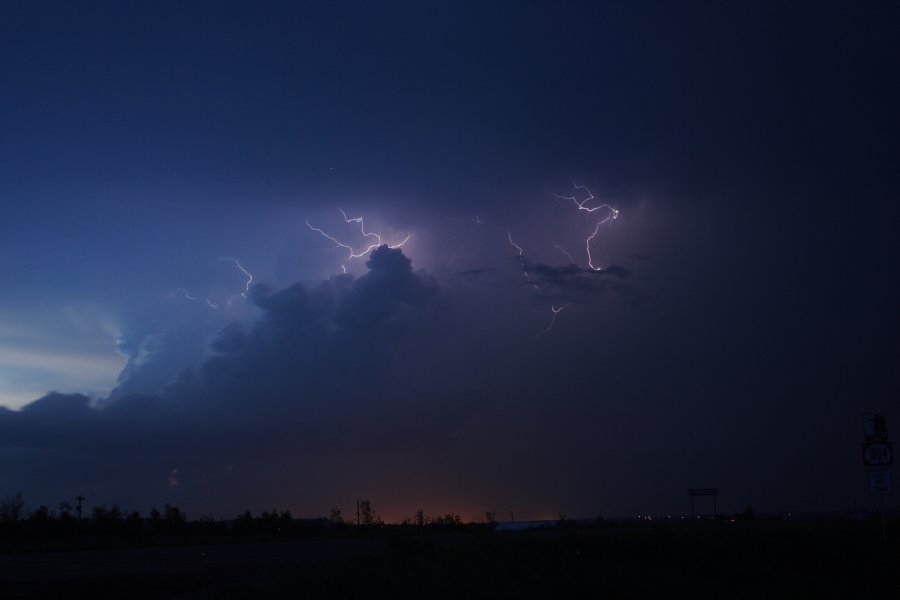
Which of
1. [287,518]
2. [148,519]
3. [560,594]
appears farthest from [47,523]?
[560,594]

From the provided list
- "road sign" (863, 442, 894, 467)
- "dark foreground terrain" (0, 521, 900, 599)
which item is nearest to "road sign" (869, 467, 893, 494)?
"road sign" (863, 442, 894, 467)

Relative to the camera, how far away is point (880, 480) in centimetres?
2527

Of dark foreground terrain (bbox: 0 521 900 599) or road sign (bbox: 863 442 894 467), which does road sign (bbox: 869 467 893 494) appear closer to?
road sign (bbox: 863 442 894 467)

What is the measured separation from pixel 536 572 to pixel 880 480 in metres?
11.8

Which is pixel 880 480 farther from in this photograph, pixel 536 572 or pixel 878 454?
pixel 536 572

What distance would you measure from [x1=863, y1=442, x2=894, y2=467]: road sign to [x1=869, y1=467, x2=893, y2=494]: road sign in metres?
0.21

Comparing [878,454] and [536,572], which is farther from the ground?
[878,454]

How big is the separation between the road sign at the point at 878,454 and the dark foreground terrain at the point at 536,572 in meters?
2.79

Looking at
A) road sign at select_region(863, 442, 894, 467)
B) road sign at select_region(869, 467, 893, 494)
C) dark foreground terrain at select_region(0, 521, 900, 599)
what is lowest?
dark foreground terrain at select_region(0, 521, 900, 599)

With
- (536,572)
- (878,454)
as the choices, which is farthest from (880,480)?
(536,572)

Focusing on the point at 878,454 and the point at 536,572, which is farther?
the point at 878,454

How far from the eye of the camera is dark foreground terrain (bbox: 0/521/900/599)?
17922 mm

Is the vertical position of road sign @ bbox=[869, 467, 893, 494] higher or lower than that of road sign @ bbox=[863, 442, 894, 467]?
lower

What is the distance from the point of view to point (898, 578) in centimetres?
2103
